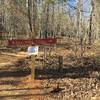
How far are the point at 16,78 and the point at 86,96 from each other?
449 centimetres

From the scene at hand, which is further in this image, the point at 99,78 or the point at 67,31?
the point at 67,31

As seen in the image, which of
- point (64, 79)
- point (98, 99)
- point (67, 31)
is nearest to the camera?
point (98, 99)

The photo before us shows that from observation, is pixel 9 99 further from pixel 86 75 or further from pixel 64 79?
pixel 86 75

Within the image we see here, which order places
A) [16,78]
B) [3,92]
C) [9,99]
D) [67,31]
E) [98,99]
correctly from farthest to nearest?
[67,31], [16,78], [3,92], [9,99], [98,99]

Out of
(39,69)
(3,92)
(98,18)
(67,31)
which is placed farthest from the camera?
(67,31)

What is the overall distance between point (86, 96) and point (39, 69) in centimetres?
589

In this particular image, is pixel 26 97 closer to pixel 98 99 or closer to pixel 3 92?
pixel 3 92

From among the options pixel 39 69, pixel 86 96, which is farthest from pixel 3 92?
pixel 39 69

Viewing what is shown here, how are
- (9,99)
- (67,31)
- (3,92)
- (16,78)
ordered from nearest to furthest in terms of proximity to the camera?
(9,99)
(3,92)
(16,78)
(67,31)

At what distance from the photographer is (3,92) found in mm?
11758

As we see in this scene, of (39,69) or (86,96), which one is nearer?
(86,96)

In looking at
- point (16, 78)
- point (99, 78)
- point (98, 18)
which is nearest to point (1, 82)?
point (16, 78)

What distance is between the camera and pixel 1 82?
533 inches

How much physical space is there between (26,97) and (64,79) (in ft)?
7.90
